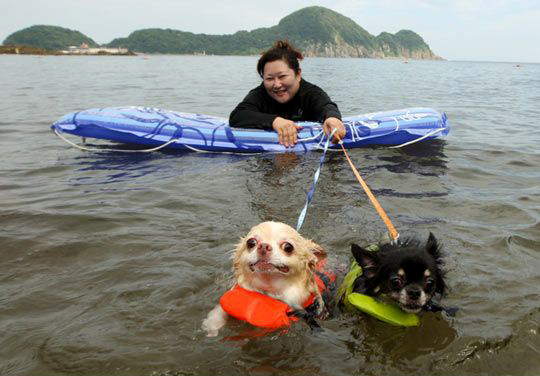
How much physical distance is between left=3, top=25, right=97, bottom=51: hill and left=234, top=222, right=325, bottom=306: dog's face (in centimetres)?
18762

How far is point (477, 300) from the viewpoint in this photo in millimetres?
3820

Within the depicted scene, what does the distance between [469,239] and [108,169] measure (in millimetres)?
6121

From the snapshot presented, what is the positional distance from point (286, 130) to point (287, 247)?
17.1 feet

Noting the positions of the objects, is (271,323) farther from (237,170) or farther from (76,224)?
(237,170)

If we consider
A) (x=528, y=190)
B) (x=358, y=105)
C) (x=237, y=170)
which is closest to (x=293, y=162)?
(x=237, y=170)

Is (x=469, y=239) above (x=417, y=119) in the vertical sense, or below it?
below

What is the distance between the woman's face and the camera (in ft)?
25.9

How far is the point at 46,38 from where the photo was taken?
569ft

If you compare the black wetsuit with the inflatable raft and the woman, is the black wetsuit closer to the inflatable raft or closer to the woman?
the woman

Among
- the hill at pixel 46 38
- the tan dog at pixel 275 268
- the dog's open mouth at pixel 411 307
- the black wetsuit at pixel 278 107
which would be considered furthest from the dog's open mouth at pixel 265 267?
the hill at pixel 46 38

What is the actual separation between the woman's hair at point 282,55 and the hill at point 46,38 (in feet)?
600

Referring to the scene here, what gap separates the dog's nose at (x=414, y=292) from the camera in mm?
3041

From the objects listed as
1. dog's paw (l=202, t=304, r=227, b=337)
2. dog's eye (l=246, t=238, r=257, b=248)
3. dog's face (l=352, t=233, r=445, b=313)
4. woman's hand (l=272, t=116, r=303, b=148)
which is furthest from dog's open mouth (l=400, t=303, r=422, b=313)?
woman's hand (l=272, t=116, r=303, b=148)

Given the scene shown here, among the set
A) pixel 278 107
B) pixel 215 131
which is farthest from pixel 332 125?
pixel 215 131
